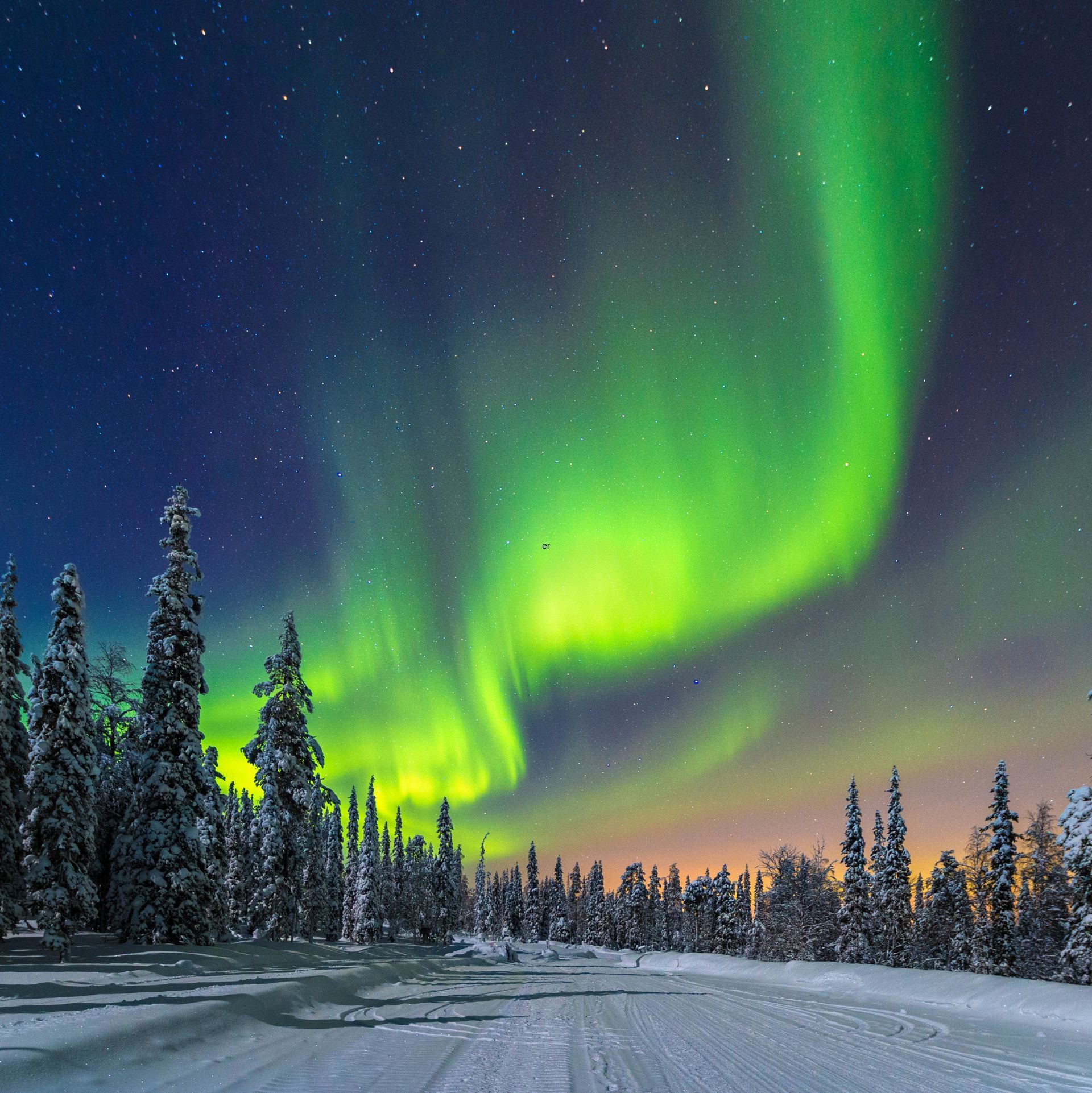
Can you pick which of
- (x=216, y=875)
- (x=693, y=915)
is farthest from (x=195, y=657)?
(x=693, y=915)

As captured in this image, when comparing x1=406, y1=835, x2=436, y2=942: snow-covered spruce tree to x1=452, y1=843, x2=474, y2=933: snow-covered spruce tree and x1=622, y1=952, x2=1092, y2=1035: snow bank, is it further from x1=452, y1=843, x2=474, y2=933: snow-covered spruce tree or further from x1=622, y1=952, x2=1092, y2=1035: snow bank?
x1=622, y1=952, x2=1092, y2=1035: snow bank

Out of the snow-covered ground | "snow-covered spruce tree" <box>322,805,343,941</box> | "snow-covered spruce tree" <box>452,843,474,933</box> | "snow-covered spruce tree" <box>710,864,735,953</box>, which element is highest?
the snow-covered ground

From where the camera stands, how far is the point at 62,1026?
25.1 feet

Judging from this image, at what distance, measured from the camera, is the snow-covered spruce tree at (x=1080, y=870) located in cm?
2377

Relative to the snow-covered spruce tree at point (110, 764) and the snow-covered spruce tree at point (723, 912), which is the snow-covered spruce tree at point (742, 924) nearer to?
the snow-covered spruce tree at point (723, 912)

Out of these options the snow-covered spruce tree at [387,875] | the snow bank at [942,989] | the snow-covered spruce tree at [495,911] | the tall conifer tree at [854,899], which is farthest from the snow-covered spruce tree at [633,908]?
the snow bank at [942,989]

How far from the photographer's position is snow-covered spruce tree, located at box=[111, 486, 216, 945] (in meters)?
23.9

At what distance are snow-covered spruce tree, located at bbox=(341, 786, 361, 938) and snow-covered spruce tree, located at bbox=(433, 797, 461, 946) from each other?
8.42m

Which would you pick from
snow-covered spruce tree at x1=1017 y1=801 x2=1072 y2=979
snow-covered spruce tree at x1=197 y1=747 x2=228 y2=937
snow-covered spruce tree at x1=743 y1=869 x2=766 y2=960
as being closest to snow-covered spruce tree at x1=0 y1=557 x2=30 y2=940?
snow-covered spruce tree at x1=197 y1=747 x2=228 y2=937

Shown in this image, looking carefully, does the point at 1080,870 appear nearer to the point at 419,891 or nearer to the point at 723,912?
the point at 723,912

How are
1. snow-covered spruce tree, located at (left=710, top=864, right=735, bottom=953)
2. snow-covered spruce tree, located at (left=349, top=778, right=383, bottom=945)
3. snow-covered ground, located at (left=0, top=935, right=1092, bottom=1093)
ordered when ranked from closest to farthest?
snow-covered ground, located at (left=0, top=935, right=1092, bottom=1093) < snow-covered spruce tree, located at (left=349, top=778, right=383, bottom=945) < snow-covered spruce tree, located at (left=710, top=864, right=735, bottom=953)

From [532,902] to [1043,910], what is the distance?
71.0 metres

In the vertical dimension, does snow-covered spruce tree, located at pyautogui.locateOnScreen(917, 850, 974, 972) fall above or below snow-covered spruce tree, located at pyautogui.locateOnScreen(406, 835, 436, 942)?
above

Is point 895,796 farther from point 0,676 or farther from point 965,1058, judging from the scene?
point 0,676
